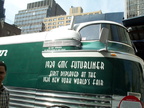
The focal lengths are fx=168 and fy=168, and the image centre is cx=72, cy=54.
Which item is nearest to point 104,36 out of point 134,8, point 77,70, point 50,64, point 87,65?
point 87,65

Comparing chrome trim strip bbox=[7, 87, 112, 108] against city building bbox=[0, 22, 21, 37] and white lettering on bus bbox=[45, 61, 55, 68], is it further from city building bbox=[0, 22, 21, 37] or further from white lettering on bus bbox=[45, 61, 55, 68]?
city building bbox=[0, 22, 21, 37]

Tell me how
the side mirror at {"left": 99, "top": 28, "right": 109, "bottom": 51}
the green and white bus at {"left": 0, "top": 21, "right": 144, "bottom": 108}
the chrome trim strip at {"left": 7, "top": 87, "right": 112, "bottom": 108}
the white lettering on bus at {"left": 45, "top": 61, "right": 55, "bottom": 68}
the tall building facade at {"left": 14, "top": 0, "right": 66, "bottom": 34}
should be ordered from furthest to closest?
the tall building facade at {"left": 14, "top": 0, "right": 66, "bottom": 34} → the white lettering on bus at {"left": 45, "top": 61, "right": 55, "bottom": 68} → the side mirror at {"left": 99, "top": 28, "right": 109, "bottom": 51} → the green and white bus at {"left": 0, "top": 21, "right": 144, "bottom": 108} → the chrome trim strip at {"left": 7, "top": 87, "right": 112, "bottom": 108}

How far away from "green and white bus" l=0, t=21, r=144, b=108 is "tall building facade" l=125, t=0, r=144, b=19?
138 feet

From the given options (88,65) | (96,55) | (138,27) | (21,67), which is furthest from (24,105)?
(138,27)

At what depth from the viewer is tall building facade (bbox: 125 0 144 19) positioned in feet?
145

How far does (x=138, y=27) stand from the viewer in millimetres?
12461

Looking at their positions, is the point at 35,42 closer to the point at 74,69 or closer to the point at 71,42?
the point at 71,42

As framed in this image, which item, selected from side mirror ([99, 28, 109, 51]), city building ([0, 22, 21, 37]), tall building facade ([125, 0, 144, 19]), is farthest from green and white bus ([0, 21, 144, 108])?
tall building facade ([125, 0, 144, 19])

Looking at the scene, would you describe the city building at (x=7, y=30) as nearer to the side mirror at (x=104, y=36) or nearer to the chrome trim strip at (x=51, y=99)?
the chrome trim strip at (x=51, y=99)

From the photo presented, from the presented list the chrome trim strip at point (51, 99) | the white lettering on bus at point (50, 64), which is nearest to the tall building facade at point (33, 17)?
the chrome trim strip at point (51, 99)

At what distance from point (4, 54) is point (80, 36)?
313cm

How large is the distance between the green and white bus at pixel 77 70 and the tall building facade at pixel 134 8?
41953 mm

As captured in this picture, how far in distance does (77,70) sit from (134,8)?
45.9m

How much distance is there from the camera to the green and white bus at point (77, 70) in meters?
4.29
